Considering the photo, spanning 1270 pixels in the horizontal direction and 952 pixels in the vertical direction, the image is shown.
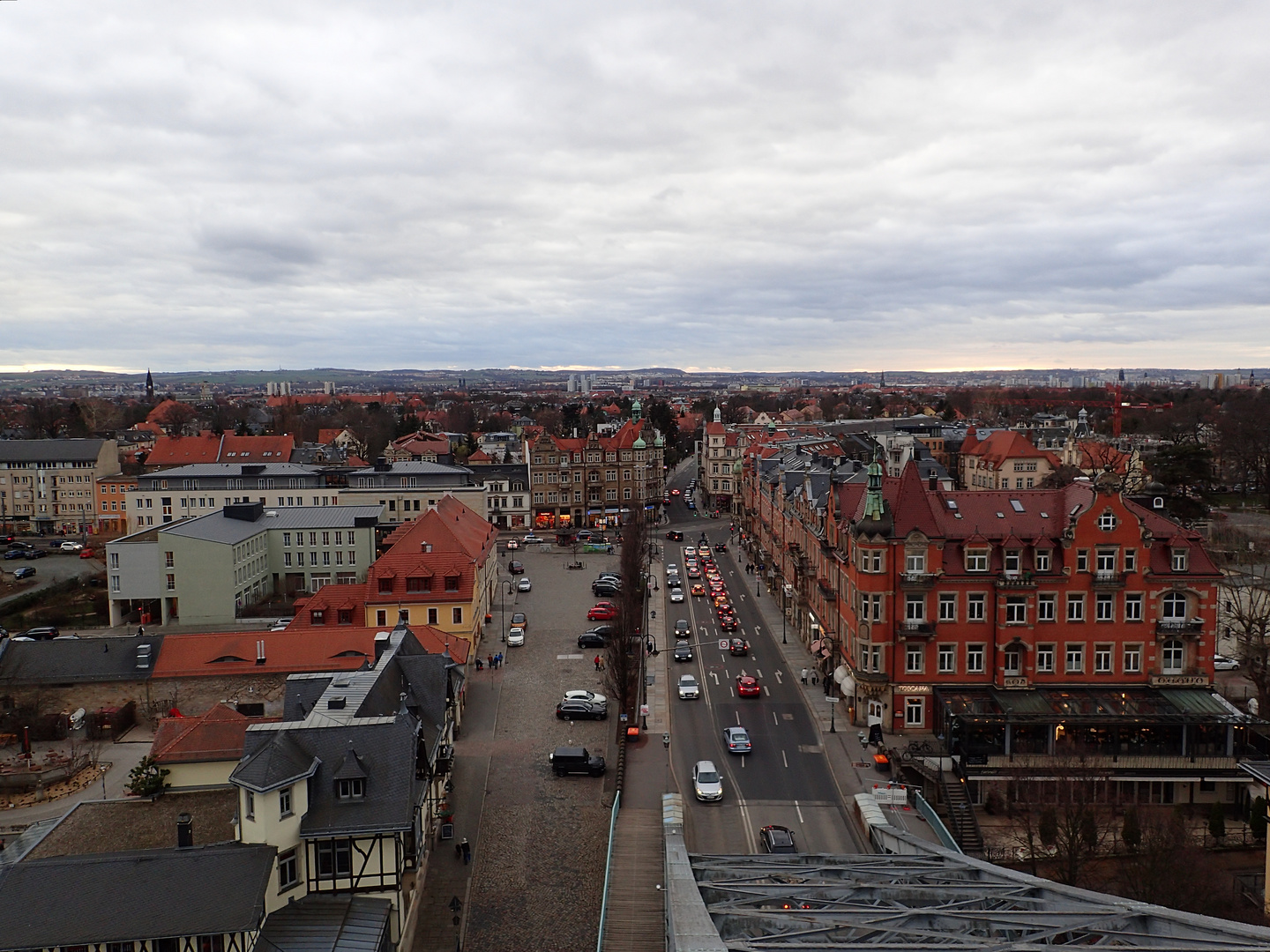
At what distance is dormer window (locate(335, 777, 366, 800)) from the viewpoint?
105ft

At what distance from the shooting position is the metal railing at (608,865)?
29984 mm

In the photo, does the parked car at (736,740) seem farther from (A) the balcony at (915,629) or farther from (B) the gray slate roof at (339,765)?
(B) the gray slate roof at (339,765)

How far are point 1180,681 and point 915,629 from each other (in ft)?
46.9

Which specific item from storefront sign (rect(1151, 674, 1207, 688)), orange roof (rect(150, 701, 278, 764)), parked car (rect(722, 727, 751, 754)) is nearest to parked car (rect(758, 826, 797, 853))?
parked car (rect(722, 727, 751, 754))

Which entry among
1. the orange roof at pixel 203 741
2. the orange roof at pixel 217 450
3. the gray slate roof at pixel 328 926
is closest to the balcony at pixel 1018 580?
the gray slate roof at pixel 328 926

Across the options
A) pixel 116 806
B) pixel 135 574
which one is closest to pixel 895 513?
pixel 116 806

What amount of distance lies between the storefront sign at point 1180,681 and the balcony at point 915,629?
12155mm

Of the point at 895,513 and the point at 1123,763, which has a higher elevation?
the point at 895,513

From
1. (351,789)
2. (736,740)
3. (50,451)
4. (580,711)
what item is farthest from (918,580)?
(50,451)

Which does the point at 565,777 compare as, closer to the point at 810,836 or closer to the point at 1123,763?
the point at 810,836

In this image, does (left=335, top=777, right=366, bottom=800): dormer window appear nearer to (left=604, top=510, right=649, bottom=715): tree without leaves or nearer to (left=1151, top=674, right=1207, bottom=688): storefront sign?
(left=604, top=510, right=649, bottom=715): tree without leaves

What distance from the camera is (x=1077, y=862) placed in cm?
3597

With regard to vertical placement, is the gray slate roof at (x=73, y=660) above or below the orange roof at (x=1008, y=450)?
below

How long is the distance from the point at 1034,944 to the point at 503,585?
73463 millimetres
